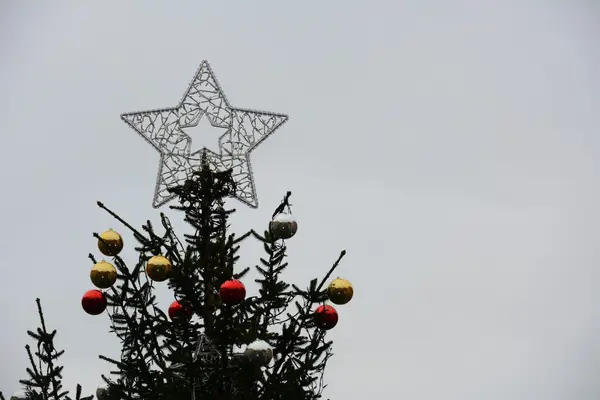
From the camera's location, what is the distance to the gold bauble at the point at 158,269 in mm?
9117

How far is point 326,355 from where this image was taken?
927cm

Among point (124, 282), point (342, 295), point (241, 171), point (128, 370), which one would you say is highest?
point (241, 171)

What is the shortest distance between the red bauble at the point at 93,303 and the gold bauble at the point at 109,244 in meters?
0.47

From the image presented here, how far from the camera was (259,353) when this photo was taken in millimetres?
8312

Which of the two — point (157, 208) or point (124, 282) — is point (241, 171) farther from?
point (124, 282)

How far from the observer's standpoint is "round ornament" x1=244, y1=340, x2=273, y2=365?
831 cm

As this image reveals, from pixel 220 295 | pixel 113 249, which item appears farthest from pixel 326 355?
pixel 113 249

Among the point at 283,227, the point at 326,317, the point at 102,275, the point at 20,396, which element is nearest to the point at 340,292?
the point at 326,317

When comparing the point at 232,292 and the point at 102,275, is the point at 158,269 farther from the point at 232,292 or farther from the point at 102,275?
the point at 232,292

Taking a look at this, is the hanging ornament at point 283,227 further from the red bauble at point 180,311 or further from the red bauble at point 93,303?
the red bauble at point 93,303

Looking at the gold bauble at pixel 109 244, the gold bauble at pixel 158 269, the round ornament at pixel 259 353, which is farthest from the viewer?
the gold bauble at pixel 109 244

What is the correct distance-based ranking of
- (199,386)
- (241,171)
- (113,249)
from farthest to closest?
A: (241,171) < (113,249) < (199,386)

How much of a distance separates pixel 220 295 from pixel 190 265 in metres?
0.50

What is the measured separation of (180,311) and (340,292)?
6.16 ft
